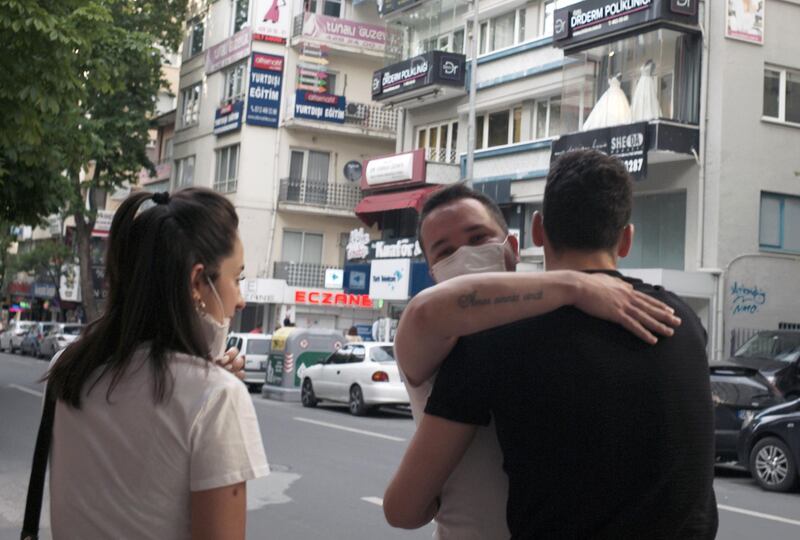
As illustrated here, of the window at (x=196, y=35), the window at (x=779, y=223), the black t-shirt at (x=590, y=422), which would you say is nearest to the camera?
the black t-shirt at (x=590, y=422)

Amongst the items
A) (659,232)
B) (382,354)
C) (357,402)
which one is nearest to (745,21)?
(659,232)

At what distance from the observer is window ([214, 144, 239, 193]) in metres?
46.8

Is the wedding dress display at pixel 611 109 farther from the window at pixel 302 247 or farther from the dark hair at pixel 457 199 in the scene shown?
the dark hair at pixel 457 199

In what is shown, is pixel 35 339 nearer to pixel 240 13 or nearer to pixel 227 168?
pixel 227 168

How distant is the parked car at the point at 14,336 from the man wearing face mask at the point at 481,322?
5656cm

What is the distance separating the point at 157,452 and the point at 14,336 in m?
58.6

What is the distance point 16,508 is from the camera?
33.4 ft

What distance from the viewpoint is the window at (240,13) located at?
155 feet

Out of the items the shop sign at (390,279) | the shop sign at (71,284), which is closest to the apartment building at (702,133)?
the shop sign at (390,279)

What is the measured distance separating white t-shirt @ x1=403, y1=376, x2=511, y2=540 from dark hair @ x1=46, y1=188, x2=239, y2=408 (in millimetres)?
645

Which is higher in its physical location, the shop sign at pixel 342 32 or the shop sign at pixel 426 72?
the shop sign at pixel 342 32

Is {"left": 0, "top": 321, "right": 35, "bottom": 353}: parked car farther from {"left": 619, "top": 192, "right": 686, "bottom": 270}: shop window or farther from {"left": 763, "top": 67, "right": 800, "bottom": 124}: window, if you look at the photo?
{"left": 763, "top": 67, "right": 800, "bottom": 124}: window

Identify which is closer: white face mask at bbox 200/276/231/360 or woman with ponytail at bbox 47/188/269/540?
woman with ponytail at bbox 47/188/269/540

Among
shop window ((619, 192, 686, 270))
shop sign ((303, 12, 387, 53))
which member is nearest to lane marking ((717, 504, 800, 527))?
shop window ((619, 192, 686, 270))
